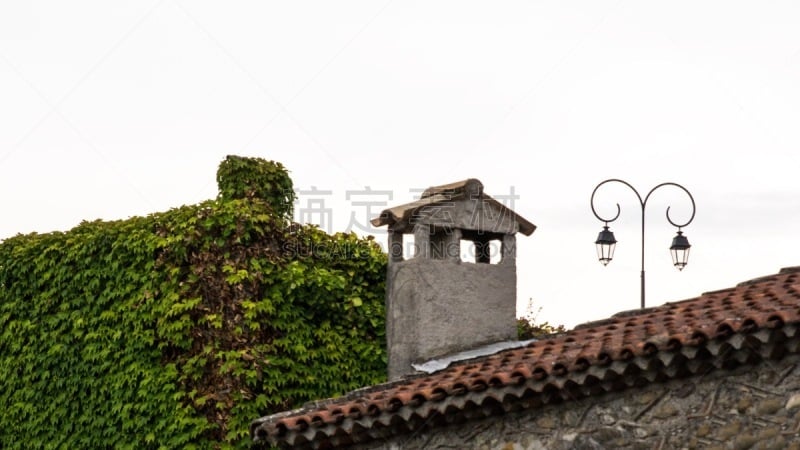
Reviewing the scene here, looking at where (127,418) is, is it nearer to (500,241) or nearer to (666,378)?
(500,241)

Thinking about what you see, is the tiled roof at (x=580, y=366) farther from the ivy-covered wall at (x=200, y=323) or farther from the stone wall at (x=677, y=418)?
the ivy-covered wall at (x=200, y=323)

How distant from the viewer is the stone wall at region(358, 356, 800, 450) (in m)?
10.7

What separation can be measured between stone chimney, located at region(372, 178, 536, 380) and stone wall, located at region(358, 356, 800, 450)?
2.95 meters

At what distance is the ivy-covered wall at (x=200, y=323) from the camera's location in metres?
15.2

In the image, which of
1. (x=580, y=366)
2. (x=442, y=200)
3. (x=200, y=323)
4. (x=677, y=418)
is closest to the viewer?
(x=677, y=418)

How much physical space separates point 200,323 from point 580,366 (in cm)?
562

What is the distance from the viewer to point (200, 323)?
1527 cm

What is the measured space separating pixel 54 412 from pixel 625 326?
8.11m

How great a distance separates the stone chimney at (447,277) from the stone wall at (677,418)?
2946mm

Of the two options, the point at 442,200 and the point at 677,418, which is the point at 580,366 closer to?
the point at 677,418

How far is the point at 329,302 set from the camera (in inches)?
628

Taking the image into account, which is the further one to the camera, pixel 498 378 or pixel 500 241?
pixel 500 241

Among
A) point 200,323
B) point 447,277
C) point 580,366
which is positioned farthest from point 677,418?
point 200,323

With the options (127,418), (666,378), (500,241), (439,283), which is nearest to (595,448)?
(666,378)
